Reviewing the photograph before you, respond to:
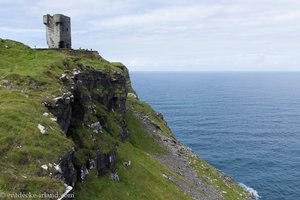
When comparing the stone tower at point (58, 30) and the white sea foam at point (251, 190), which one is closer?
the stone tower at point (58, 30)

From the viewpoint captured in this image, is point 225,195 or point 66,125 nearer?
point 66,125

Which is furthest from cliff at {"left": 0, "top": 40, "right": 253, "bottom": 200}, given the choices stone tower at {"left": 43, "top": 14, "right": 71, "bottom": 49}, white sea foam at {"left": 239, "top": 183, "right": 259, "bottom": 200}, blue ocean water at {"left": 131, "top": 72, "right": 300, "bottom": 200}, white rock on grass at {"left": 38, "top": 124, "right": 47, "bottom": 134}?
blue ocean water at {"left": 131, "top": 72, "right": 300, "bottom": 200}

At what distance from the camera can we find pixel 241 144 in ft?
429

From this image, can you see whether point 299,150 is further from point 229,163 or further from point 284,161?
point 229,163

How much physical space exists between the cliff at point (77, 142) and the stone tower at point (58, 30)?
3951 mm

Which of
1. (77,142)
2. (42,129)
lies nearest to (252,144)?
(77,142)

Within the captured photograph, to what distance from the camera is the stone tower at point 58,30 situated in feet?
237

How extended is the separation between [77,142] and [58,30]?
37535 millimetres

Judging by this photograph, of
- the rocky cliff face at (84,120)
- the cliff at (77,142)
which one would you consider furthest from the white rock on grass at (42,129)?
the rocky cliff face at (84,120)

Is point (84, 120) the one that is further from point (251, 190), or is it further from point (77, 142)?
point (251, 190)

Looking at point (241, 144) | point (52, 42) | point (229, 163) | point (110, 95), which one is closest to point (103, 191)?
point (110, 95)

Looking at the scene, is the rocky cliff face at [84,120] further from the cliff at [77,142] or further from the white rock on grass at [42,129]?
the white rock on grass at [42,129]

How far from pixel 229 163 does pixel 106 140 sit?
68.2 m

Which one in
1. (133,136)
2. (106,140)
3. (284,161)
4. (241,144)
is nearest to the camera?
(106,140)
